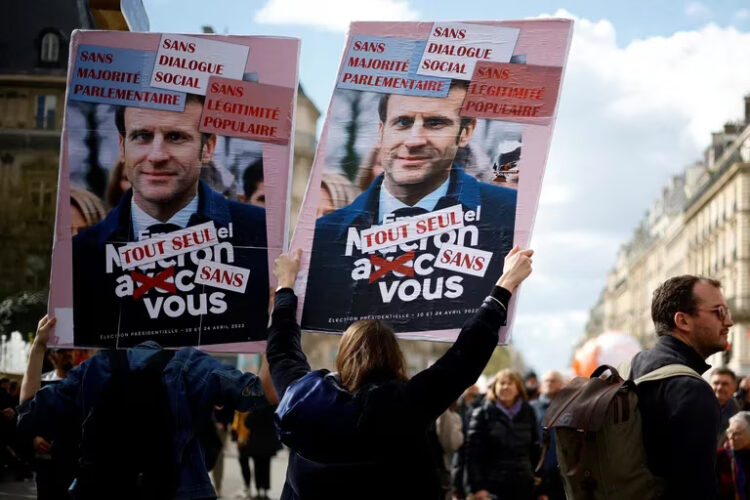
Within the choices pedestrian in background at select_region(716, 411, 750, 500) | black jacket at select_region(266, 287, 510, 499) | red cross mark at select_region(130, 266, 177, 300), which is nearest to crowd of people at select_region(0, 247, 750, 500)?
black jacket at select_region(266, 287, 510, 499)

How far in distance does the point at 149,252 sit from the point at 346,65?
4.27 ft

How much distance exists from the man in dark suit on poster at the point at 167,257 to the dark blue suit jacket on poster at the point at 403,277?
0.36 meters

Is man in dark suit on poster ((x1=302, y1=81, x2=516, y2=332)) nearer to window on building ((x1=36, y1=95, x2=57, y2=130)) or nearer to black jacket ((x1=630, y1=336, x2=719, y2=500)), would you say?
black jacket ((x1=630, y1=336, x2=719, y2=500))

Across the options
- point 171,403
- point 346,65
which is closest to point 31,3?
point 346,65

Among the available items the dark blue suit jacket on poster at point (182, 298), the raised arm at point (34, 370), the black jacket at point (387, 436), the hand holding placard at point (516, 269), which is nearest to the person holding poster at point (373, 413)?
the black jacket at point (387, 436)

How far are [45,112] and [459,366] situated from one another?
18.9 ft

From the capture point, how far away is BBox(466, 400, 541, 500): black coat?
905 centimetres

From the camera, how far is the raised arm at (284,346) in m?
3.88

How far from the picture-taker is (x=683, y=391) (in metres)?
3.52

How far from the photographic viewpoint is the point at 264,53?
554cm

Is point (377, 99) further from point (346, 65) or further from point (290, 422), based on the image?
point (290, 422)

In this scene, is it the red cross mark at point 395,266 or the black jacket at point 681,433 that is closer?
the black jacket at point 681,433

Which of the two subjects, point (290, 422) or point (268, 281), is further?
point (268, 281)

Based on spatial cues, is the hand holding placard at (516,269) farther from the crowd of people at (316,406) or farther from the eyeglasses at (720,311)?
the eyeglasses at (720,311)
